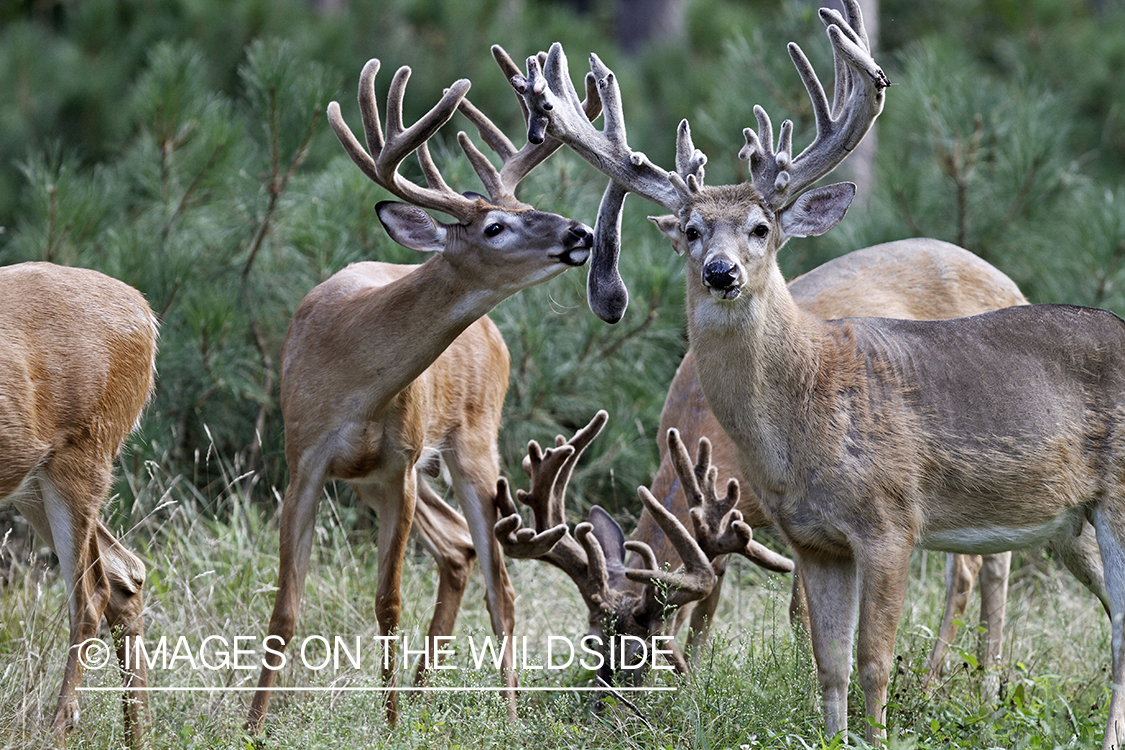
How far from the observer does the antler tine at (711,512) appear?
485cm

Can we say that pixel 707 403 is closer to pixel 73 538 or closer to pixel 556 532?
pixel 556 532

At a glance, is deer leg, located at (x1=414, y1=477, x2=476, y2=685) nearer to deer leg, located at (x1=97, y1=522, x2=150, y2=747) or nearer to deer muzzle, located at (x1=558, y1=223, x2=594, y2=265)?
deer leg, located at (x1=97, y1=522, x2=150, y2=747)

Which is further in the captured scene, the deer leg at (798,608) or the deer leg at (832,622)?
the deer leg at (798,608)

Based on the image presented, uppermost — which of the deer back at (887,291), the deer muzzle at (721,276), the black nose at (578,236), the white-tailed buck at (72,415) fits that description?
the black nose at (578,236)

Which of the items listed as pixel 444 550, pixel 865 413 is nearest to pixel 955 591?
pixel 865 413

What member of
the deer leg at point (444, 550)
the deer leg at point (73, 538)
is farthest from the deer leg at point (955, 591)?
the deer leg at point (73, 538)

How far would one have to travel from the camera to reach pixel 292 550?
4.98m

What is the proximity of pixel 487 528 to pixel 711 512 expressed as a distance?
1.04 m

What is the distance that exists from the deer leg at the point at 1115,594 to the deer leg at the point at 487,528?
7.43 ft

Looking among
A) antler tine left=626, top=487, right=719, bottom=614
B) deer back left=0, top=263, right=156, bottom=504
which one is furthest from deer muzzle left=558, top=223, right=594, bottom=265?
deer back left=0, top=263, right=156, bottom=504

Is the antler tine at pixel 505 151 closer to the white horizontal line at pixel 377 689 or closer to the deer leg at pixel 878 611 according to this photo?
the white horizontal line at pixel 377 689

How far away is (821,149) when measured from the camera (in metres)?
4.57

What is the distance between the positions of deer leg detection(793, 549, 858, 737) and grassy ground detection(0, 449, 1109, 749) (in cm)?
14

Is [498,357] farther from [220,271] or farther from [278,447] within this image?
[220,271]
